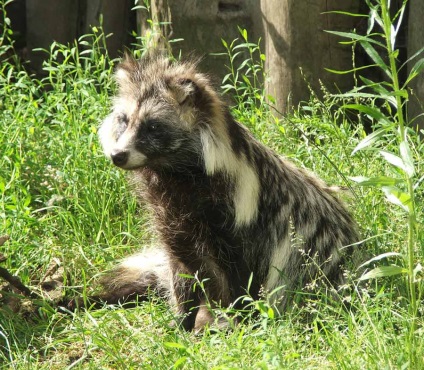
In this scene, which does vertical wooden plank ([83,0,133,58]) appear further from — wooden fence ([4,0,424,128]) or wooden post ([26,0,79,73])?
wooden post ([26,0,79,73])

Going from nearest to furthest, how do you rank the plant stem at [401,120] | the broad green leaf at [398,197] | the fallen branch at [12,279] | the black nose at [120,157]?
the plant stem at [401,120] < the broad green leaf at [398,197] < the black nose at [120,157] < the fallen branch at [12,279]

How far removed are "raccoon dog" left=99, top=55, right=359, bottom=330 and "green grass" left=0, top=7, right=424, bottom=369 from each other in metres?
0.21

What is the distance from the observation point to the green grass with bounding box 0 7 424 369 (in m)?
3.79

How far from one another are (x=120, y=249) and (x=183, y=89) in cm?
118

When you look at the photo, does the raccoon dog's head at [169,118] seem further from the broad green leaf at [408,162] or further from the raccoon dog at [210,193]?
the broad green leaf at [408,162]

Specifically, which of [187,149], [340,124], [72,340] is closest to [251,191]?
[187,149]

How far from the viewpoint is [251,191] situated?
4.60 meters

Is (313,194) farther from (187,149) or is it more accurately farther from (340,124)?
(340,124)

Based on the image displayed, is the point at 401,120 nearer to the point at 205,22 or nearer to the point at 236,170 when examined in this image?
the point at 236,170

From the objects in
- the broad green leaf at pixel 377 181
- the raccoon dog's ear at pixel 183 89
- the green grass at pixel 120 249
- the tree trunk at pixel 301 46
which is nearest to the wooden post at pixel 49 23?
the green grass at pixel 120 249

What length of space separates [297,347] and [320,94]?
2553mm

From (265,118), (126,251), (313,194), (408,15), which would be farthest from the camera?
(408,15)

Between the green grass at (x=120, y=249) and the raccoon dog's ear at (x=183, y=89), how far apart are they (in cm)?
70

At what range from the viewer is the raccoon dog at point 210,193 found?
15.1 ft
